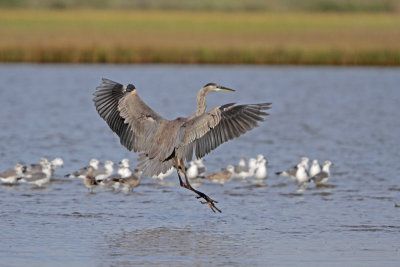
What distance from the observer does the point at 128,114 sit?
30.9 ft

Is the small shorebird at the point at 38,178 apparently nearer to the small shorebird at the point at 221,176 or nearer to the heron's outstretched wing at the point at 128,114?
the small shorebird at the point at 221,176

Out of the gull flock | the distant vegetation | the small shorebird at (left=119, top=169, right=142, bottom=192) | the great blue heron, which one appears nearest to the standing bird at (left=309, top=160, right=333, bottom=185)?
the gull flock

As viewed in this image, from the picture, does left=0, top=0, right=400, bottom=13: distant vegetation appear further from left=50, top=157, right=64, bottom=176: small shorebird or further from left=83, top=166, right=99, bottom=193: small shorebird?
left=83, top=166, right=99, bottom=193: small shorebird

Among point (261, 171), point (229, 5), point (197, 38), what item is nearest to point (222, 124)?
point (261, 171)

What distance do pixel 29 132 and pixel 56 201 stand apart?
7805mm

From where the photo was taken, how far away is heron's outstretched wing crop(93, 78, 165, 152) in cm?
938

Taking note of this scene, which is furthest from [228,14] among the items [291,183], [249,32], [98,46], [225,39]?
[291,183]

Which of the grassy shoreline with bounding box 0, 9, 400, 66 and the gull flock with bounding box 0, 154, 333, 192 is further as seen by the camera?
the grassy shoreline with bounding box 0, 9, 400, 66

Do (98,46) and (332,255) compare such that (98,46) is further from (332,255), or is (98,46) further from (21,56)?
(332,255)

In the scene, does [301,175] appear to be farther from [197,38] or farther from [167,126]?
[197,38]

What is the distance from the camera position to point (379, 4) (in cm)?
8531

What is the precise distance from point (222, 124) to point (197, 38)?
3911 cm

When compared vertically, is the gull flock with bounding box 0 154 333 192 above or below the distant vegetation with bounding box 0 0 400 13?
below

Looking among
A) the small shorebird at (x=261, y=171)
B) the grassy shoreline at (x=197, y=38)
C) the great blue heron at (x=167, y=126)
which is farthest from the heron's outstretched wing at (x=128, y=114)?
the grassy shoreline at (x=197, y=38)
